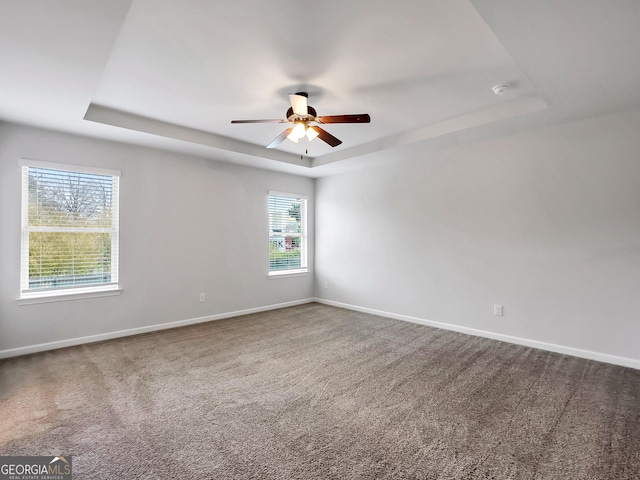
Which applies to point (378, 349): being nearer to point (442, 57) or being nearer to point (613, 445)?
point (613, 445)

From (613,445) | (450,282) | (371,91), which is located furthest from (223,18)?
(450,282)

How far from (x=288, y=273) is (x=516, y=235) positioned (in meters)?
3.64

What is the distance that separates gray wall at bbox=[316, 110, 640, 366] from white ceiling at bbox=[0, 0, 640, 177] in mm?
450

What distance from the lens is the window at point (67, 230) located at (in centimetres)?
346

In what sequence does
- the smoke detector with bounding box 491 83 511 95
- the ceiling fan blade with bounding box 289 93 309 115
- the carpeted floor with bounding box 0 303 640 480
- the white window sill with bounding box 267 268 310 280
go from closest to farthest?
the carpeted floor with bounding box 0 303 640 480 < the ceiling fan blade with bounding box 289 93 309 115 < the smoke detector with bounding box 491 83 511 95 < the white window sill with bounding box 267 268 310 280

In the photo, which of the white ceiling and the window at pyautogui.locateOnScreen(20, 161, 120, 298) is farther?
the window at pyautogui.locateOnScreen(20, 161, 120, 298)

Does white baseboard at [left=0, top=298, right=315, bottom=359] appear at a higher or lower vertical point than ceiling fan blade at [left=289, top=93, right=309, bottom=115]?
lower

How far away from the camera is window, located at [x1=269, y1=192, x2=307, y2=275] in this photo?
5641 millimetres

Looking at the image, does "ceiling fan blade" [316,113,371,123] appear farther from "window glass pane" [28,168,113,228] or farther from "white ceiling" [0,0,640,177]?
"window glass pane" [28,168,113,228]

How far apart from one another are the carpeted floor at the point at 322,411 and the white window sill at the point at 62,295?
0.58m

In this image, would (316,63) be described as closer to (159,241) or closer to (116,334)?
(159,241)

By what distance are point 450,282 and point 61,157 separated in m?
5.07

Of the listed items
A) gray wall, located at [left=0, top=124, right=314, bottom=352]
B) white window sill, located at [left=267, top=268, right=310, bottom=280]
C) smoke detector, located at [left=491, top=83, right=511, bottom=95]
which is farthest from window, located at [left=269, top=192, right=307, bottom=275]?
smoke detector, located at [left=491, top=83, right=511, bottom=95]

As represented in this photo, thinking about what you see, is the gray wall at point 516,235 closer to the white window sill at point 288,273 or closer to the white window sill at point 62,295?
the white window sill at point 288,273
